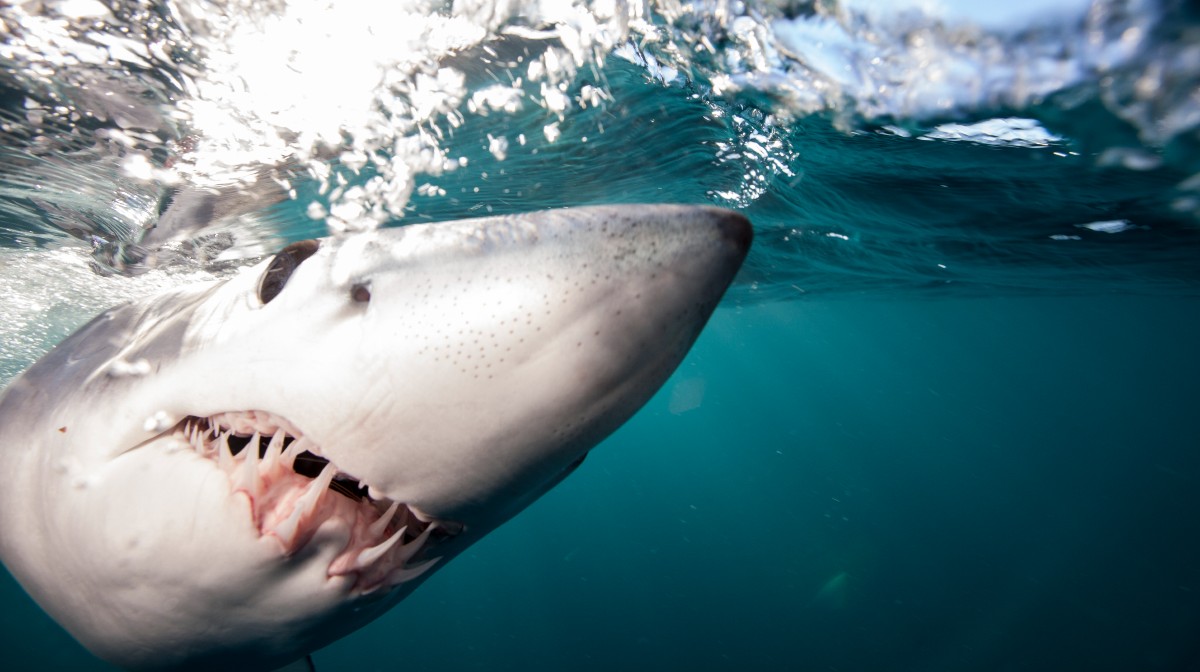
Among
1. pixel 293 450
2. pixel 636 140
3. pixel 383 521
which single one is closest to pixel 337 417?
pixel 293 450

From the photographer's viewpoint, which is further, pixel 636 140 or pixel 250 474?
pixel 636 140

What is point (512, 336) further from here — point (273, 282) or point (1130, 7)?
point (1130, 7)

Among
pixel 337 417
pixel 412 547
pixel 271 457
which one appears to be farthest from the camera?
pixel 412 547

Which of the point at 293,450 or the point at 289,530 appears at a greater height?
the point at 293,450

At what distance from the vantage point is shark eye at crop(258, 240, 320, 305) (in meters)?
1.76

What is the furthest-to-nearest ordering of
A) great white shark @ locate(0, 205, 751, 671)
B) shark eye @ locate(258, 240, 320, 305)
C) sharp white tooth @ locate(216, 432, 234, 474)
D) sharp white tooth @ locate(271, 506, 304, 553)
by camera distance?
shark eye @ locate(258, 240, 320, 305) → sharp white tooth @ locate(216, 432, 234, 474) → sharp white tooth @ locate(271, 506, 304, 553) → great white shark @ locate(0, 205, 751, 671)

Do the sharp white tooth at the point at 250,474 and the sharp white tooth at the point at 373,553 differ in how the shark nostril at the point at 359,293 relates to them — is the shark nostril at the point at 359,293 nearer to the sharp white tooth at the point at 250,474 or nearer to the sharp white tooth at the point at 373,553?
the sharp white tooth at the point at 250,474

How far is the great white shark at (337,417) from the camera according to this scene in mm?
1293

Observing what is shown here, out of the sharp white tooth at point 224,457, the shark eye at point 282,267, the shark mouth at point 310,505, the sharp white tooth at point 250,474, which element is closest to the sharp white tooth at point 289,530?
the shark mouth at point 310,505

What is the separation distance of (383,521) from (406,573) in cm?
24

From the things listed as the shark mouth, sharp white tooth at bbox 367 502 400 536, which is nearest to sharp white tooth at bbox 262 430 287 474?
the shark mouth

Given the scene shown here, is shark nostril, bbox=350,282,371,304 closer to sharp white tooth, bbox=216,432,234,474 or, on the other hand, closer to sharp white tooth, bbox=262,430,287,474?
sharp white tooth, bbox=262,430,287,474

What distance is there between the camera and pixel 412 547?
1627 mm

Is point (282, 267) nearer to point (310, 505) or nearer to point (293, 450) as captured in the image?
point (293, 450)
